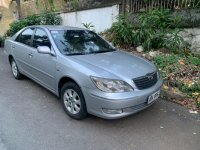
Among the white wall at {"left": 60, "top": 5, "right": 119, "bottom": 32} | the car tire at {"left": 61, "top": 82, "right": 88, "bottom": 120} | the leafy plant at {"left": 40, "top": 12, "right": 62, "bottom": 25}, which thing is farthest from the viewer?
the leafy plant at {"left": 40, "top": 12, "right": 62, "bottom": 25}

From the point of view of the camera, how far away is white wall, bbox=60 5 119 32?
8.88 metres

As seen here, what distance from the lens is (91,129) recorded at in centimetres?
389

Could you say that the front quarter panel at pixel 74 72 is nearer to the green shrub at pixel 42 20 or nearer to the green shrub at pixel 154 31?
the green shrub at pixel 154 31

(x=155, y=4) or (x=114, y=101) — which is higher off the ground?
(x=155, y=4)

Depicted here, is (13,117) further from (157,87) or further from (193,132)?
(193,132)

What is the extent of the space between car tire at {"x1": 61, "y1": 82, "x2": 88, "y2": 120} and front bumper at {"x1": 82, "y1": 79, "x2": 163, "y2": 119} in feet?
0.53

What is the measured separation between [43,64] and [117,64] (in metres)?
1.55

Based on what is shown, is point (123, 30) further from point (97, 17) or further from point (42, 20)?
point (42, 20)

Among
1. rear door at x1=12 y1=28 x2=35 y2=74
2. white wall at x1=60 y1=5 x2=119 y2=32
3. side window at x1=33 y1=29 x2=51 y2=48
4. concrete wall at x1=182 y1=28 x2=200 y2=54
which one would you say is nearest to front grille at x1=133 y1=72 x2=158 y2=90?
side window at x1=33 y1=29 x2=51 y2=48

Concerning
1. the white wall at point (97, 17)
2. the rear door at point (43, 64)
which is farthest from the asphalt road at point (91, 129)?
the white wall at point (97, 17)

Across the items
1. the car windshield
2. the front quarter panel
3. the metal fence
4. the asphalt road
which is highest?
the metal fence

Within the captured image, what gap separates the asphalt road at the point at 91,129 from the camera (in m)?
3.47

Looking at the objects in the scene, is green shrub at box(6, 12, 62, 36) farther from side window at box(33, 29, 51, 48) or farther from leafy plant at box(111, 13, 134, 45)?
side window at box(33, 29, 51, 48)

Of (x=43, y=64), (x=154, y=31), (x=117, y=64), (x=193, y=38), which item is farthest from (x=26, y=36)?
(x=193, y=38)
